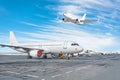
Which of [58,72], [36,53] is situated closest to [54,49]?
[36,53]

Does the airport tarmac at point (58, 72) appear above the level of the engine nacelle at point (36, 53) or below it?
below

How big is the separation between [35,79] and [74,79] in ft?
7.06

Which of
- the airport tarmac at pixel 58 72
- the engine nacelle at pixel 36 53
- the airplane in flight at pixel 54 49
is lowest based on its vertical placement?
the airport tarmac at pixel 58 72

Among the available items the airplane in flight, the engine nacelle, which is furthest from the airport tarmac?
the airplane in flight

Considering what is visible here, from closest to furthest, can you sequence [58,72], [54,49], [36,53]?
[58,72] < [36,53] < [54,49]

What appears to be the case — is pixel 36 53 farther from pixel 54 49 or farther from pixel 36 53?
pixel 54 49

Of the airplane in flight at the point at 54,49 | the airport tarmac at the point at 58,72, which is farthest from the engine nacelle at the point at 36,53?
the airport tarmac at the point at 58,72

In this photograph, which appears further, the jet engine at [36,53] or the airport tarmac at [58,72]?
the jet engine at [36,53]

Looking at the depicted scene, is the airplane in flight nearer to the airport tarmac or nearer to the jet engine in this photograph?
the jet engine

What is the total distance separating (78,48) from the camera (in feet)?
167

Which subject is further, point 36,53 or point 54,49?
point 54,49

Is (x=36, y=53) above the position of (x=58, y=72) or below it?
above

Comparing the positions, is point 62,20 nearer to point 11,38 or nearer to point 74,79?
point 11,38

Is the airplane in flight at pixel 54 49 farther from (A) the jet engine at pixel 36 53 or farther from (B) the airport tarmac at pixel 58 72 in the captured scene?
(B) the airport tarmac at pixel 58 72
